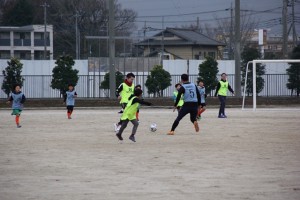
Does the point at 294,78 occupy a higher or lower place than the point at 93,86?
higher

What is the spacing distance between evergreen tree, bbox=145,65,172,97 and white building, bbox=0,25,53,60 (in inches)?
1220

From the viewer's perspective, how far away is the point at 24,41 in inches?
3450

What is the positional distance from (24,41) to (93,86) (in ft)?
103

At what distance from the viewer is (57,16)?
296 feet

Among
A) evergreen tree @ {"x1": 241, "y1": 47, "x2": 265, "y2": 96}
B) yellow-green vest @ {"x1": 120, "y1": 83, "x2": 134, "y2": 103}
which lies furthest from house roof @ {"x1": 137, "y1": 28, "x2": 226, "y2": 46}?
yellow-green vest @ {"x1": 120, "y1": 83, "x2": 134, "y2": 103}

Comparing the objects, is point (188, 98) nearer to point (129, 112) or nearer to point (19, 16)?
point (129, 112)

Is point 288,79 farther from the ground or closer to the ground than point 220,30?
closer to the ground

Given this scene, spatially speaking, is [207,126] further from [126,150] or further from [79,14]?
[79,14]

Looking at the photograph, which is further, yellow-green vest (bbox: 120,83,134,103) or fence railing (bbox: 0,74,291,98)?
fence railing (bbox: 0,74,291,98)

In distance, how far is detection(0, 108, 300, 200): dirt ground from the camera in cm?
1078

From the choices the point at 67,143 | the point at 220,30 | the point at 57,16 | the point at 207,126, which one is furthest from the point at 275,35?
the point at 67,143

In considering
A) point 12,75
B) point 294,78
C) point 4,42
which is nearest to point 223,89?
point 294,78

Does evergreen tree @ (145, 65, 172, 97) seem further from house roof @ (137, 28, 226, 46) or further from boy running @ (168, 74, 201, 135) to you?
boy running @ (168, 74, 201, 135)

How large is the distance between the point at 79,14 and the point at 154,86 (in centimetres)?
3413
